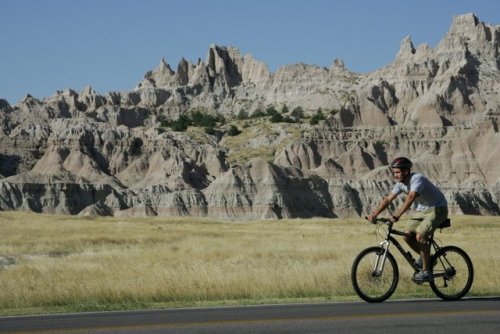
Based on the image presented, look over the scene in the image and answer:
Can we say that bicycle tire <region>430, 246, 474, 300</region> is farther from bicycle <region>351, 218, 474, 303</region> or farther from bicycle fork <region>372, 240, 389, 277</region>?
bicycle fork <region>372, 240, 389, 277</region>

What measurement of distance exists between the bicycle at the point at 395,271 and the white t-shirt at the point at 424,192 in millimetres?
351

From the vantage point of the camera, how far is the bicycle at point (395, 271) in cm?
1259

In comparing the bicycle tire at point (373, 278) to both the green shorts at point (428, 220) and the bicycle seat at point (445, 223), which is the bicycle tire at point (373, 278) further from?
the bicycle seat at point (445, 223)

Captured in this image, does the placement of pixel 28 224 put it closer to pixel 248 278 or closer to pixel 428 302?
pixel 248 278

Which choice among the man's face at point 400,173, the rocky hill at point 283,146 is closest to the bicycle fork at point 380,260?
the man's face at point 400,173

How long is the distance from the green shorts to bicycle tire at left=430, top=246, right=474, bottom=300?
44 centimetres

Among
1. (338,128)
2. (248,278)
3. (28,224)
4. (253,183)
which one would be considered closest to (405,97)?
(338,128)

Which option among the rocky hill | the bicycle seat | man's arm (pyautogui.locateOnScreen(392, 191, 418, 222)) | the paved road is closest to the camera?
the paved road

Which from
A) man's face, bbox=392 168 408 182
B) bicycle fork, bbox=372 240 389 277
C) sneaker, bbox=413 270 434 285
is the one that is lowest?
sneaker, bbox=413 270 434 285

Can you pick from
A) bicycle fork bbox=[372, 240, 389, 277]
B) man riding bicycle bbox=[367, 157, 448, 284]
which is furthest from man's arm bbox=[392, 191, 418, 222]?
bicycle fork bbox=[372, 240, 389, 277]

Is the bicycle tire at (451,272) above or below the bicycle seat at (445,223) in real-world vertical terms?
below

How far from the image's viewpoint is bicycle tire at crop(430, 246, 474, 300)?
1281cm

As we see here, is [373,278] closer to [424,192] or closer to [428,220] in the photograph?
[428,220]

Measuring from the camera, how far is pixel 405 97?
15238cm
